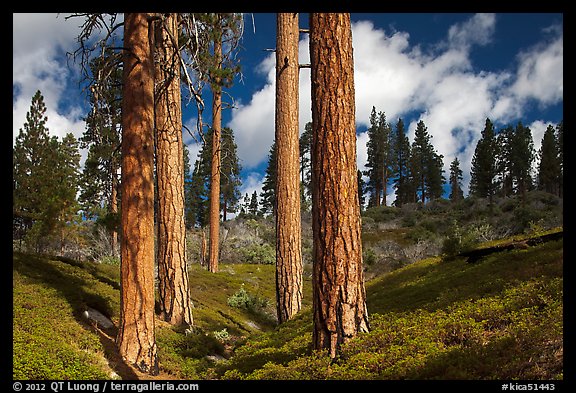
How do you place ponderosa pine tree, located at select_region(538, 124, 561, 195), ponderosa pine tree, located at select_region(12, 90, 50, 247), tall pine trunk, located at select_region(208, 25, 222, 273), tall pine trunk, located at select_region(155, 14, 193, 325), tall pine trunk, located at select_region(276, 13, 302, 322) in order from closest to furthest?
tall pine trunk, located at select_region(155, 14, 193, 325)
tall pine trunk, located at select_region(276, 13, 302, 322)
tall pine trunk, located at select_region(208, 25, 222, 273)
ponderosa pine tree, located at select_region(12, 90, 50, 247)
ponderosa pine tree, located at select_region(538, 124, 561, 195)

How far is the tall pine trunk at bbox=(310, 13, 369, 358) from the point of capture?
546cm

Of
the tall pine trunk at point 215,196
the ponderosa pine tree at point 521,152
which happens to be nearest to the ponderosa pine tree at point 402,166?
the ponderosa pine tree at point 521,152

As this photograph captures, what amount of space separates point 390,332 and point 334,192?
86.6 inches

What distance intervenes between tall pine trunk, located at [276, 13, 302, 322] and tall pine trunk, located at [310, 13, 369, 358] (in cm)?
544

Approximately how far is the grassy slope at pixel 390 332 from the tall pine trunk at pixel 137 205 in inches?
25.0

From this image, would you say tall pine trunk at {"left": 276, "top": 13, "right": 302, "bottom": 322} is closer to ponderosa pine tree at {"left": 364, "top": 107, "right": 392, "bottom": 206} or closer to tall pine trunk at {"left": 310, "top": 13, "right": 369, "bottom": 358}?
tall pine trunk at {"left": 310, "top": 13, "right": 369, "bottom": 358}

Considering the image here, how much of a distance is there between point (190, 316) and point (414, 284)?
6.09 meters

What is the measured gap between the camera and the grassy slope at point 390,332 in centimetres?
420

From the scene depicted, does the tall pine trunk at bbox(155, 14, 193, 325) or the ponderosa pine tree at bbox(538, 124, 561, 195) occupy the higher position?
the ponderosa pine tree at bbox(538, 124, 561, 195)

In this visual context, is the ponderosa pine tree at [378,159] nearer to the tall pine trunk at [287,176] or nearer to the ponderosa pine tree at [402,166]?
the ponderosa pine tree at [402,166]

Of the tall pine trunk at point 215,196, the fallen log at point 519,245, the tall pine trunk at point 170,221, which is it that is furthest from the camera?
the tall pine trunk at point 215,196

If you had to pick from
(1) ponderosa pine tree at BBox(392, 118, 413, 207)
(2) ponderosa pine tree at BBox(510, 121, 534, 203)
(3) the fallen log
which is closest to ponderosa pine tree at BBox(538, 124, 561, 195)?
(2) ponderosa pine tree at BBox(510, 121, 534, 203)
